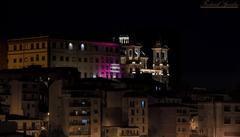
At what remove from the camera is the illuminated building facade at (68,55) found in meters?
45.1

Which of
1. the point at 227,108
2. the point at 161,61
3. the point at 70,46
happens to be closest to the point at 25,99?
the point at 227,108

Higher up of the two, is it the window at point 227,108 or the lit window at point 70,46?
the lit window at point 70,46

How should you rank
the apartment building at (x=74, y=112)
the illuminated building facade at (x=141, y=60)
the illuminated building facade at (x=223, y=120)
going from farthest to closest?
1. the illuminated building facade at (x=141, y=60)
2. the illuminated building facade at (x=223, y=120)
3. the apartment building at (x=74, y=112)

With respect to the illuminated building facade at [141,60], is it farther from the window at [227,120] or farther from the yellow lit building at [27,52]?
the window at [227,120]

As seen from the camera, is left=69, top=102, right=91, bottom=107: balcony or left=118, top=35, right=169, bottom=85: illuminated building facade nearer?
left=69, top=102, right=91, bottom=107: balcony

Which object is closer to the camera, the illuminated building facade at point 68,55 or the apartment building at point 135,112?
the apartment building at point 135,112

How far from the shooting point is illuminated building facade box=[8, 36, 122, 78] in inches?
1777

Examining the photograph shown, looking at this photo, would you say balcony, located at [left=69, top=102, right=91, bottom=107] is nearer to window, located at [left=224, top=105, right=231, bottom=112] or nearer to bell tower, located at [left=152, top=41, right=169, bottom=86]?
window, located at [left=224, top=105, right=231, bottom=112]

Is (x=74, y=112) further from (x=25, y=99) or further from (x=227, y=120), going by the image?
(x=227, y=120)

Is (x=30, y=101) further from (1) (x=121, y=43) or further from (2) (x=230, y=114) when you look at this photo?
(1) (x=121, y=43)

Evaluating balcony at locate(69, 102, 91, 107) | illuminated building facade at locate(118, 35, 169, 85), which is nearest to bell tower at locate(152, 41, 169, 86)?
illuminated building facade at locate(118, 35, 169, 85)

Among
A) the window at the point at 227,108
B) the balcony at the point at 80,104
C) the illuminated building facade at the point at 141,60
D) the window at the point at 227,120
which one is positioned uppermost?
the illuminated building facade at the point at 141,60

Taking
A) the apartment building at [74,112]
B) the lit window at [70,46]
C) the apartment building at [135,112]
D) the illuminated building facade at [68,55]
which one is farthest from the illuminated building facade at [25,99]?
the lit window at [70,46]

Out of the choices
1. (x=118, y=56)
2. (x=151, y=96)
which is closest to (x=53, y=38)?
(x=118, y=56)
